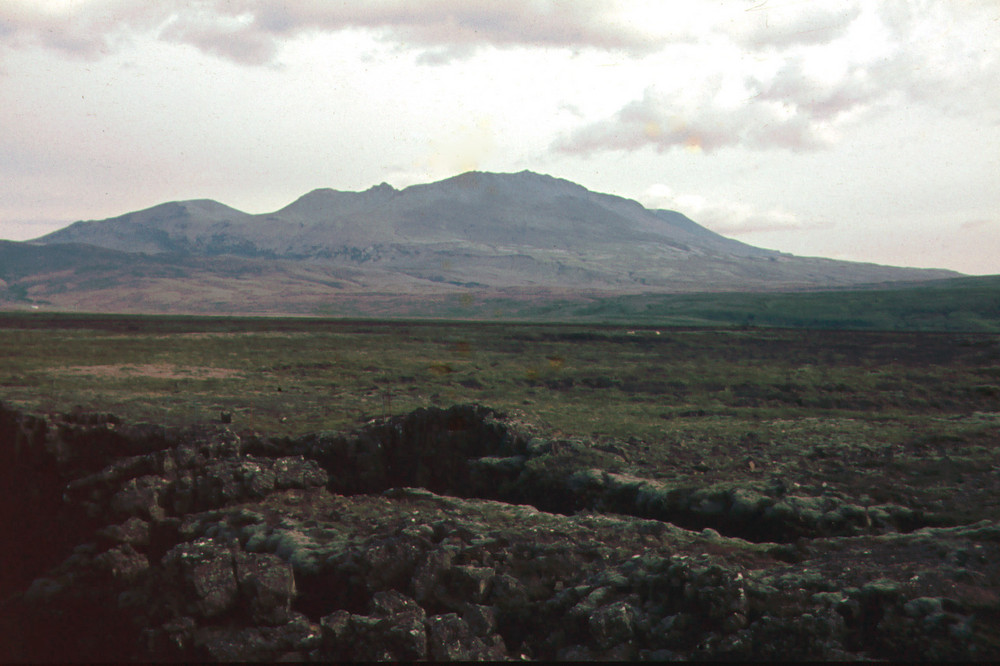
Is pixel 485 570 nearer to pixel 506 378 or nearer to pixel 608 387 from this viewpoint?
pixel 608 387

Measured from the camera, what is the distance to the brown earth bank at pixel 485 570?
32.1 ft

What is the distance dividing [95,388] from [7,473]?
11566 mm

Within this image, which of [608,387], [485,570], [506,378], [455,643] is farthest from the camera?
[506,378]

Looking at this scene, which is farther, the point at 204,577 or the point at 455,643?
the point at 204,577

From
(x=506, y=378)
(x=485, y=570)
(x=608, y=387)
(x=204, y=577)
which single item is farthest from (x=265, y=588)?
(x=506, y=378)

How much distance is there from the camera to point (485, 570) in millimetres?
11227

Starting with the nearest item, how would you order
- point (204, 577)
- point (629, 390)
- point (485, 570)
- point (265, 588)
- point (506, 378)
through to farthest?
point (265, 588) < point (485, 570) < point (204, 577) < point (629, 390) < point (506, 378)

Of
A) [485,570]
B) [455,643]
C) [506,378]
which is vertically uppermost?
[485,570]

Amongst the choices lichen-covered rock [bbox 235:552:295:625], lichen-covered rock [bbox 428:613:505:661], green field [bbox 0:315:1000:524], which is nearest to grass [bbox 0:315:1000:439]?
green field [bbox 0:315:1000:524]

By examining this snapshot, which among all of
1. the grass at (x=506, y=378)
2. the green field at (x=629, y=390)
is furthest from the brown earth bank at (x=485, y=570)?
the grass at (x=506, y=378)

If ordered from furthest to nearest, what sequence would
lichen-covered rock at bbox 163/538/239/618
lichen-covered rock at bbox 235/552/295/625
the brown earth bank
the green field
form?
1. the green field
2. lichen-covered rock at bbox 163/538/239/618
3. lichen-covered rock at bbox 235/552/295/625
4. the brown earth bank

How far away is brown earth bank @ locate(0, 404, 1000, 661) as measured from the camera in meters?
9.78

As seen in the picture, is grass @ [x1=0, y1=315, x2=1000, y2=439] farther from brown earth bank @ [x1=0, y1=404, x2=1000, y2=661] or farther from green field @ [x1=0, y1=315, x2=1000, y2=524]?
brown earth bank @ [x1=0, y1=404, x2=1000, y2=661]

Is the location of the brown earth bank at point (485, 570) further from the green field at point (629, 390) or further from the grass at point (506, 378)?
the grass at point (506, 378)
